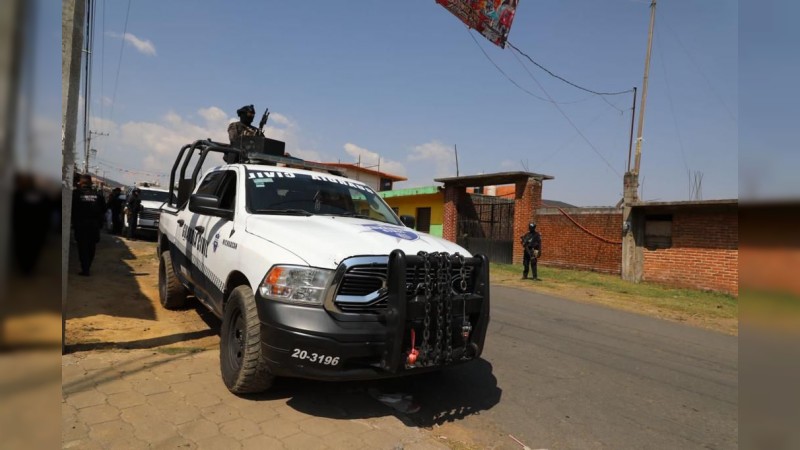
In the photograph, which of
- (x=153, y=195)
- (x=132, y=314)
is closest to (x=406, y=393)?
(x=132, y=314)

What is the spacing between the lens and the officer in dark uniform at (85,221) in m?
8.42

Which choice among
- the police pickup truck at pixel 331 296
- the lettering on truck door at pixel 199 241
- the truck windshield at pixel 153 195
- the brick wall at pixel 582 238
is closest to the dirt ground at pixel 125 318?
the lettering on truck door at pixel 199 241

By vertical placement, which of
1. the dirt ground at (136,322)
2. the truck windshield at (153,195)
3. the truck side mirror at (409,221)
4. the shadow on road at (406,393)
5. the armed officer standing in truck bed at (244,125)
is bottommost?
the shadow on road at (406,393)

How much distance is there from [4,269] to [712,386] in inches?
236

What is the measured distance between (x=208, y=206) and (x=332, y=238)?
→ 1.38 meters

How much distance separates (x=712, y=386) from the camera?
16.3ft

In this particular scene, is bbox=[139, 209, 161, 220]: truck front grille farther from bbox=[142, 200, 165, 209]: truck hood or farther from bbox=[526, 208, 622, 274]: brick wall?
bbox=[526, 208, 622, 274]: brick wall

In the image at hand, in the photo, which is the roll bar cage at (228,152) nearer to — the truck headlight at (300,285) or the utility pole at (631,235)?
the truck headlight at (300,285)

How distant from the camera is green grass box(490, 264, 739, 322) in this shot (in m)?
10.0

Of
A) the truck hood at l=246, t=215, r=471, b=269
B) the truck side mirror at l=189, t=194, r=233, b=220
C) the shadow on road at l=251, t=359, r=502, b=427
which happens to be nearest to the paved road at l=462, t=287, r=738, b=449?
the shadow on road at l=251, t=359, r=502, b=427

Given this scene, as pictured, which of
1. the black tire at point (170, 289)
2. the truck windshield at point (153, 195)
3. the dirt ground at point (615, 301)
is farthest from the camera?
the truck windshield at point (153, 195)

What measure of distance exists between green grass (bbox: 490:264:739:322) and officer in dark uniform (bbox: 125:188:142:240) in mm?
12246

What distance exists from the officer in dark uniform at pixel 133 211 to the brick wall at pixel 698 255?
16716mm

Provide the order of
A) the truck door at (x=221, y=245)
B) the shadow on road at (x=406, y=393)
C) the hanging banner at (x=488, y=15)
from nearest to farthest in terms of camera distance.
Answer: the shadow on road at (x=406, y=393)
the truck door at (x=221, y=245)
the hanging banner at (x=488, y=15)
